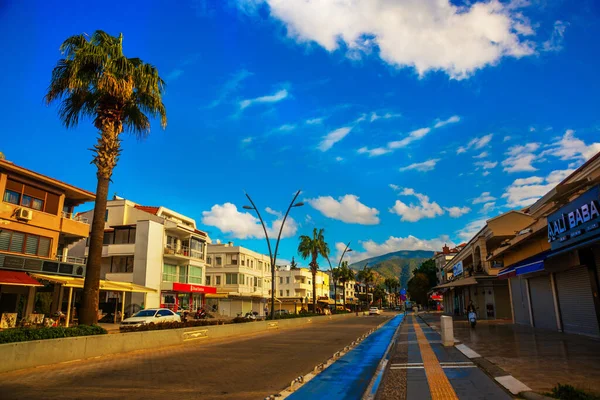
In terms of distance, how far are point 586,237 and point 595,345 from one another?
3.47 m

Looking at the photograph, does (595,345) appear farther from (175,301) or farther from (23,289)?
(175,301)

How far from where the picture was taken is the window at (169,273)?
1700 inches

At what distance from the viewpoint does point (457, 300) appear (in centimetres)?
5222

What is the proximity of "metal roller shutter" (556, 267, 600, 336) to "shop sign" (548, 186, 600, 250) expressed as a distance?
2.43 m

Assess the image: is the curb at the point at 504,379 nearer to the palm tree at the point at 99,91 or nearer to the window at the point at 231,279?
the palm tree at the point at 99,91

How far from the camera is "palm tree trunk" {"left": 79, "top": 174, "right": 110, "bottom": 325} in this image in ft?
49.9

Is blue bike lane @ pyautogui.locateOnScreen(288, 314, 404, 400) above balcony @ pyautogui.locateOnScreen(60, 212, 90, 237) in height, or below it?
below

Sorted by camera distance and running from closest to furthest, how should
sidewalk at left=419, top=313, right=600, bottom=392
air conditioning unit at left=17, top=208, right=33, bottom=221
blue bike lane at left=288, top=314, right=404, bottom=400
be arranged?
sidewalk at left=419, top=313, right=600, bottom=392 < blue bike lane at left=288, top=314, right=404, bottom=400 < air conditioning unit at left=17, top=208, right=33, bottom=221

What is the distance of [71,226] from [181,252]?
1631cm

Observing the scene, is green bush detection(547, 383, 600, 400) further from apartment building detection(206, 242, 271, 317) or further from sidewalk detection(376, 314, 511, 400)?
apartment building detection(206, 242, 271, 317)

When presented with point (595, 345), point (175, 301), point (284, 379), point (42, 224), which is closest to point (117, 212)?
point (175, 301)

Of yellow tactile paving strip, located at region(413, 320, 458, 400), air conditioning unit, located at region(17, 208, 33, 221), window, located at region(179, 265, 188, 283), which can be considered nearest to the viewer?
yellow tactile paving strip, located at region(413, 320, 458, 400)

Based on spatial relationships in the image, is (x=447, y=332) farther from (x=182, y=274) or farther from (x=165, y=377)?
(x=182, y=274)

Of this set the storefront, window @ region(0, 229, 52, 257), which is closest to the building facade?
window @ region(0, 229, 52, 257)
